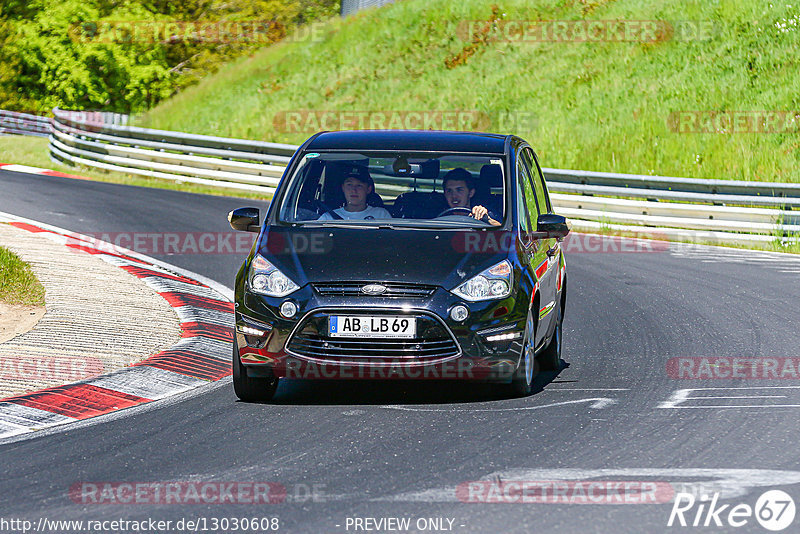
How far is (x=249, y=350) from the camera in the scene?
297 inches

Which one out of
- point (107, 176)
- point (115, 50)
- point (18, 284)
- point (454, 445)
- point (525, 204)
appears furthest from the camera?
point (115, 50)

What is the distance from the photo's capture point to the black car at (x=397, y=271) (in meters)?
7.30

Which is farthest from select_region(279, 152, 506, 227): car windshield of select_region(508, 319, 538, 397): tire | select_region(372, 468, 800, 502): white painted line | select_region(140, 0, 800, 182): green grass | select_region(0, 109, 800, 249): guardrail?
select_region(140, 0, 800, 182): green grass

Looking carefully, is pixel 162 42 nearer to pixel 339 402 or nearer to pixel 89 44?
pixel 89 44

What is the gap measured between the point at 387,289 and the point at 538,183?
297cm

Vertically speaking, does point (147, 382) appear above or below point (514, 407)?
below

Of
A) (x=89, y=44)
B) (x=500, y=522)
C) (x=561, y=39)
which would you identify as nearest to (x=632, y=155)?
(x=561, y=39)

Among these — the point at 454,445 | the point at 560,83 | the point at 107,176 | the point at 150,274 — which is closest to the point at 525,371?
the point at 454,445

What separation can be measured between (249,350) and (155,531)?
2.60 meters

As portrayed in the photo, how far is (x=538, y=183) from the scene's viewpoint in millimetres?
9875

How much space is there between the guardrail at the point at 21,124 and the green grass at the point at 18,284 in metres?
45.0

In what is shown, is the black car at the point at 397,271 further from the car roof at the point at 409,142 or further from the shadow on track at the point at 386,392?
the shadow on track at the point at 386,392

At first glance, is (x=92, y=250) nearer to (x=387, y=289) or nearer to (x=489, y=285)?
(x=387, y=289)

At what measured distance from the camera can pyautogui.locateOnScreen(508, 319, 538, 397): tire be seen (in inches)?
301
